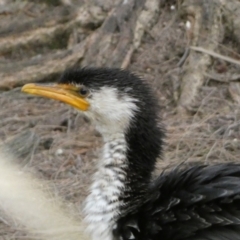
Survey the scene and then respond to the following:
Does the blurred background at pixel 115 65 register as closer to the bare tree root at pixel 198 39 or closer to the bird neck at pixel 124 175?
the bare tree root at pixel 198 39

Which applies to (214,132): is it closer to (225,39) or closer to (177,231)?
(225,39)

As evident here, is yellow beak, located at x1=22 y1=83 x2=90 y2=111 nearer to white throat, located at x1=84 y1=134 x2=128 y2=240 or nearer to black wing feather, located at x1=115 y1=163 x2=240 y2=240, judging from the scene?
white throat, located at x1=84 y1=134 x2=128 y2=240

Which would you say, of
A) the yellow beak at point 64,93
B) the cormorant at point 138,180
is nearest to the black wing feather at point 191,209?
the cormorant at point 138,180

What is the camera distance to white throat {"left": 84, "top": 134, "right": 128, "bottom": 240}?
516 cm

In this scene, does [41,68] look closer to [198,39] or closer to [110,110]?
[198,39]

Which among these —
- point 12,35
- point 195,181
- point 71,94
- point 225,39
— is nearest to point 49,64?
point 12,35

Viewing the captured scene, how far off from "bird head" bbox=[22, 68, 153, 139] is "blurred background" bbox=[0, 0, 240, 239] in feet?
4.77

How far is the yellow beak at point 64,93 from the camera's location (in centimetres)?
548

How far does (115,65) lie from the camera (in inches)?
340

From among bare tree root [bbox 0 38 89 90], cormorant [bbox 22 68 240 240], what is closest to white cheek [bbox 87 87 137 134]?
cormorant [bbox 22 68 240 240]

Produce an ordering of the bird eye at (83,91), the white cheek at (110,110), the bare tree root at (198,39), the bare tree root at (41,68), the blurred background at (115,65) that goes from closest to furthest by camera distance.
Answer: the white cheek at (110,110), the bird eye at (83,91), the blurred background at (115,65), the bare tree root at (198,39), the bare tree root at (41,68)

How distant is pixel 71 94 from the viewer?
549 centimetres

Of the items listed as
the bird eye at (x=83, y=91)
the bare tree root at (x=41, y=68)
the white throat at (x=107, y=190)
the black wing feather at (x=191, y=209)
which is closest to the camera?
the black wing feather at (x=191, y=209)

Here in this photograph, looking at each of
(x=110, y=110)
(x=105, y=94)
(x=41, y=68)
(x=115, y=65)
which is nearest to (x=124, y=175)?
(x=110, y=110)
